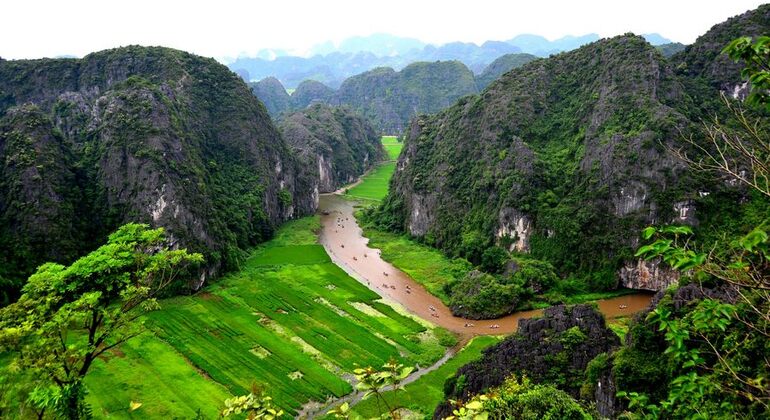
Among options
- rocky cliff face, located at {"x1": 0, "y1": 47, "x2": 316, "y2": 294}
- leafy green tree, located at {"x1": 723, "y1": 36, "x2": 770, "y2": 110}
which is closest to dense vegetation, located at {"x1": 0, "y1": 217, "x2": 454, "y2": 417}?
rocky cliff face, located at {"x1": 0, "y1": 47, "x2": 316, "y2": 294}

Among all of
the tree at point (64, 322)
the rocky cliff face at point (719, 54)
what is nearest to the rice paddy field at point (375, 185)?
the rocky cliff face at point (719, 54)

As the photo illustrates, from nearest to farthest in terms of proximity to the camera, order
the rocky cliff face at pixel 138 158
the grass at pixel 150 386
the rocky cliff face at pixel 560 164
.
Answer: the grass at pixel 150 386
the rocky cliff face at pixel 138 158
the rocky cliff face at pixel 560 164

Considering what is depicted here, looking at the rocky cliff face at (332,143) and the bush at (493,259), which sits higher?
the rocky cliff face at (332,143)

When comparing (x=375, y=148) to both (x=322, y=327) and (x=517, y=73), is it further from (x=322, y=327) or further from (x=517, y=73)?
(x=322, y=327)

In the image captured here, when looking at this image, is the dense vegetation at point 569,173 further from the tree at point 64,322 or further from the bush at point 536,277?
the tree at point 64,322

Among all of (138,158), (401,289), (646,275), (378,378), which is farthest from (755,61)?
(138,158)

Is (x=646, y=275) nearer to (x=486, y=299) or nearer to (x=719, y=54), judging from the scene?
(x=486, y=299)

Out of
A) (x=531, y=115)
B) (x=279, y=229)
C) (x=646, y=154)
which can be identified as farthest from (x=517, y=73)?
(x=279, y=229)
